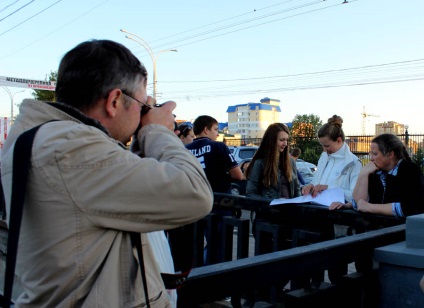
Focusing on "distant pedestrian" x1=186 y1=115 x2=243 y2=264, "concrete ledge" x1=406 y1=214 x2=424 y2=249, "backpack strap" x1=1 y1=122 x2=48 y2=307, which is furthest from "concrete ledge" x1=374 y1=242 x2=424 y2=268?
"distant pedestrian" x1=186 y1=115 x2=243 y2=264

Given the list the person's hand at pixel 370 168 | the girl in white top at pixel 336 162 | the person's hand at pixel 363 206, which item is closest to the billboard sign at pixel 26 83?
the girl in white top at pixel 336 162

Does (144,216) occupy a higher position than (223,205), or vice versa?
(144,216)

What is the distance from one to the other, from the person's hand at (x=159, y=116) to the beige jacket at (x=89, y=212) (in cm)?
24

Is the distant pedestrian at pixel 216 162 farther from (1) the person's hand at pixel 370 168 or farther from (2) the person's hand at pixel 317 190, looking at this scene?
(1) the person's hand at pixel 370 168

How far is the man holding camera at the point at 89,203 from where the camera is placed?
1.14 metres

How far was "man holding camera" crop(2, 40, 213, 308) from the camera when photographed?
114 centimetres

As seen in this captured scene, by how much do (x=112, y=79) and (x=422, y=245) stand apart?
173 centimetres

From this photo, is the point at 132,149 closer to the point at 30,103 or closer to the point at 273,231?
the point at 30,103

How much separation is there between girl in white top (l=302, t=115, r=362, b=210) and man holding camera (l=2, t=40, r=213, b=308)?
3.26 m

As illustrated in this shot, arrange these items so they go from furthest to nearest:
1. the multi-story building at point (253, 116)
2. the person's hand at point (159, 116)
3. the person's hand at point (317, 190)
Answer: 1. the multi-story building at point (253, 116)
2. the person's hand at point (317, 190)
3. the person's hand at point (159, 116)

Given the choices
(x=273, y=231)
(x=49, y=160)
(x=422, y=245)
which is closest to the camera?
(x=49, y=160)

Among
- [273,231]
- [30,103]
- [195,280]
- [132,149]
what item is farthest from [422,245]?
[30,103]

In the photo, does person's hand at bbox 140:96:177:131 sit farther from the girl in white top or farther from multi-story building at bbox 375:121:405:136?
multi-story building at bbox 375:121:405:136

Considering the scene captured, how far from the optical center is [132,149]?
1502 mm
